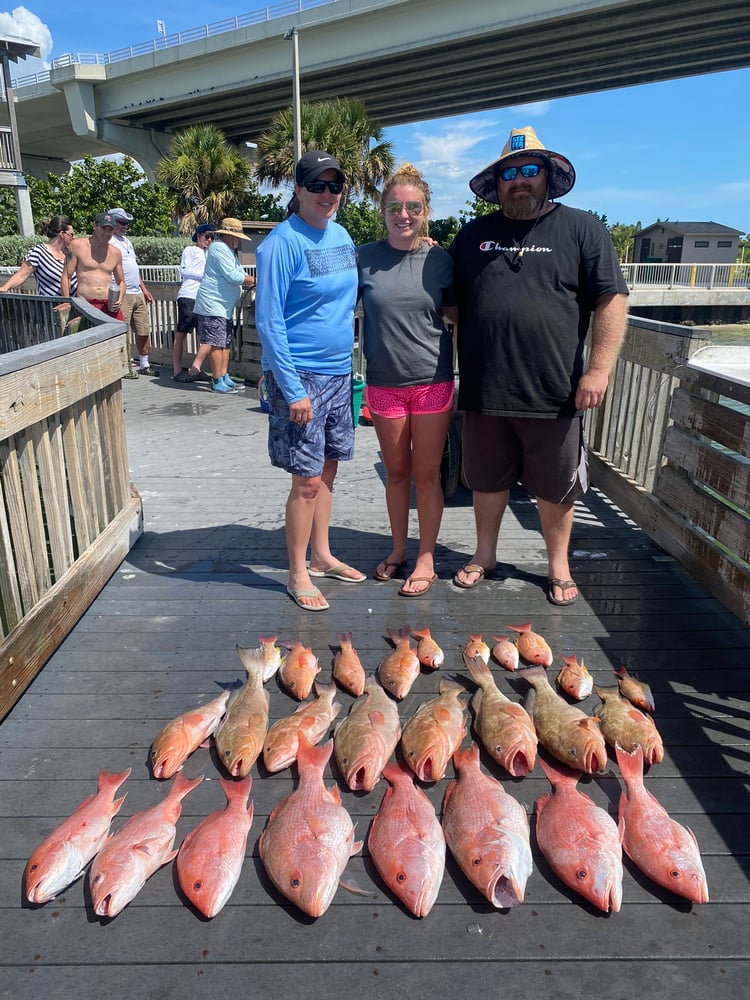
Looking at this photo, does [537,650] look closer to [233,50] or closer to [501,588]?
[501,588]

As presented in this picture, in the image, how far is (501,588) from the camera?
3.83 meters

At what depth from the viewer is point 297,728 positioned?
254cm

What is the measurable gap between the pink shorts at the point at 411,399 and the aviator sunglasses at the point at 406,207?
804 mm

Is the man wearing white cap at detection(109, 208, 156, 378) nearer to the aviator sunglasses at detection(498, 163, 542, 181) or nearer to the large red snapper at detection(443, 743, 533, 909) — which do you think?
the aviator sunglasses at detection(498, 163, 542, 181)

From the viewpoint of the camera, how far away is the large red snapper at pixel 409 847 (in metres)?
1.88

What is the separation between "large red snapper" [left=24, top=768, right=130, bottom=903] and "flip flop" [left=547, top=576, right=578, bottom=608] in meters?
2.28

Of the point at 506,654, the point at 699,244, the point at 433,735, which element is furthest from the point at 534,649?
the point at 699,244

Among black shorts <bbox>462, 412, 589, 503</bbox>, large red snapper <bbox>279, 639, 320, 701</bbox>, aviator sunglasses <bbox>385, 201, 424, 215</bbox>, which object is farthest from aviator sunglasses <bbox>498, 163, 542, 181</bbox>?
large red snapper <bbox>279, 639, 320, 701</bbox>

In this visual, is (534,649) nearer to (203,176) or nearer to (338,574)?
(338,574)

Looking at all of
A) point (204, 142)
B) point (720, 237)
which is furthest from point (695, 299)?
point (720, 237)

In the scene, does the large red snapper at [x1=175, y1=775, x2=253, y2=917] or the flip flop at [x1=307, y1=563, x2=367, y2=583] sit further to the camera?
the flip flop at [x1=307, y1=563, x2=367, y2=583]

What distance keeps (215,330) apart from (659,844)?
8.21 m

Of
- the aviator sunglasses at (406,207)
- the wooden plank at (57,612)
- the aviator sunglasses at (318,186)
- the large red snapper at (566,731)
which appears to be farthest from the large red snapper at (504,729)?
the aviator sunglasses at (318,186)

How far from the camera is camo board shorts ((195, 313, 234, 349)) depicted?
8867 mm
